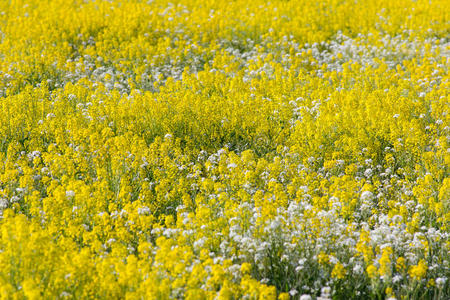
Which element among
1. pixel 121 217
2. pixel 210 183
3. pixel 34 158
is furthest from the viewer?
pixel 34 158

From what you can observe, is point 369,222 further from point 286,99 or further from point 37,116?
point 37,116

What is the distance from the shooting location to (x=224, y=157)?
22.3ft

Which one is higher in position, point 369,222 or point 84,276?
point 84,276

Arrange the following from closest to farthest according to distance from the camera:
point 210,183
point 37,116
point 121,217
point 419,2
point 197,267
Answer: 1. point 197,267
2. point 121,217
3. point 210,183
4. point 37,116
5. point 419,2

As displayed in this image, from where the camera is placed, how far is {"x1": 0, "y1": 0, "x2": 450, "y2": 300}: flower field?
4.53 meters

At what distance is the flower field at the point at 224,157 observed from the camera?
453 cm

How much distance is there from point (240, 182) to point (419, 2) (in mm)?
12165

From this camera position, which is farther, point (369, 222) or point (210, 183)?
point (210, 183)

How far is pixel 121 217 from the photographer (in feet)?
17.9

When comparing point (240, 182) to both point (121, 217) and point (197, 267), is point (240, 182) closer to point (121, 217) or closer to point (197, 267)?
point (121, 217)

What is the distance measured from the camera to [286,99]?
9.09 meters

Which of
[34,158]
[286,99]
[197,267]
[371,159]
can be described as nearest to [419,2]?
[286,99]

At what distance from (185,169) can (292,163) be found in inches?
57.4

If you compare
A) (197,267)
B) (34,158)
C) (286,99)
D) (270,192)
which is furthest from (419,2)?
(197,267)
